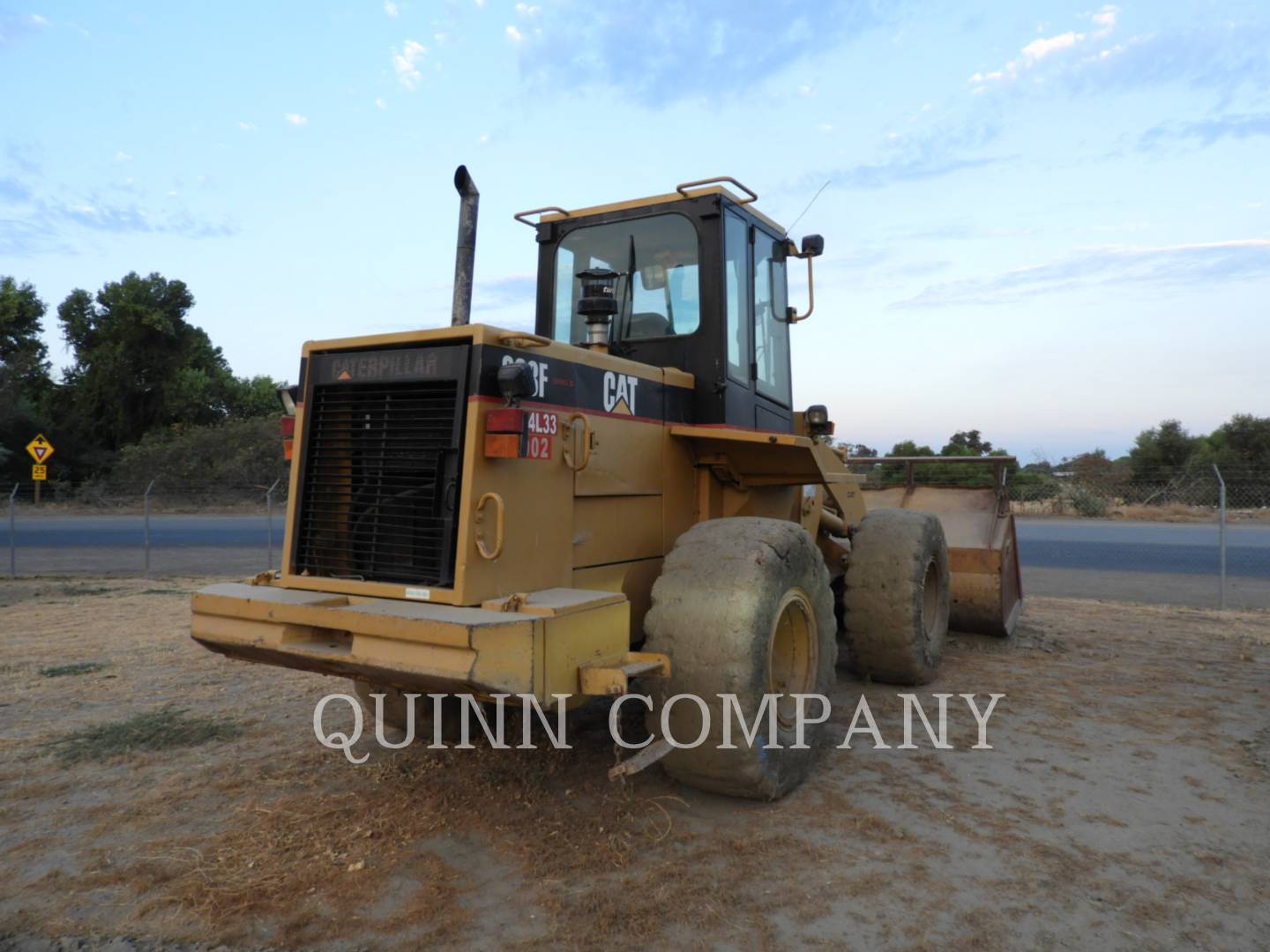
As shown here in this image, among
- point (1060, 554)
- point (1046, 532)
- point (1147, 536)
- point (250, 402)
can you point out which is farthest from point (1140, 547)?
point (250, 402)

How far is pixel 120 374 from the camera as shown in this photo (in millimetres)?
38344

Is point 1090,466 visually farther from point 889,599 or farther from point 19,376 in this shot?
point 19,376

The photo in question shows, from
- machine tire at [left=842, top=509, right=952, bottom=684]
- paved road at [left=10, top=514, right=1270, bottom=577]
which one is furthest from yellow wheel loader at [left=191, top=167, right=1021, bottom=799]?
paved road at [left=10, top=514, right=1270, bottom=577]

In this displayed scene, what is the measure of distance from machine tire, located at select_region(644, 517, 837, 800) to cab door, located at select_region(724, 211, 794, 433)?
110cm

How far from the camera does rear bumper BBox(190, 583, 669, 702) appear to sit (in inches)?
130

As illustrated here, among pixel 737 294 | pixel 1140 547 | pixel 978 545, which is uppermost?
pixel 737 294

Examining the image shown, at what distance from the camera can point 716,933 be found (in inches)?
124

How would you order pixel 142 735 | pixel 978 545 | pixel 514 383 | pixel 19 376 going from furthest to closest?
pixel 19 376 → pixel 978 545 → pixel 142 735 → pixel 514 383

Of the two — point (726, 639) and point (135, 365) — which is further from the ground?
point (135, 365)

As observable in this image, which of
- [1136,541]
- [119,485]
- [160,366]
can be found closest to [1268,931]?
[1136,541]

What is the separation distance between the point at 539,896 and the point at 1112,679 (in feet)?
16.6

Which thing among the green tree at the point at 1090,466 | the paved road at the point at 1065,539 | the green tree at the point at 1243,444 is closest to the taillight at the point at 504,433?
the paved road at the point at 1065,539

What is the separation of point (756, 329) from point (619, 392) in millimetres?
1355

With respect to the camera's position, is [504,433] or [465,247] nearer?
[504,433]
